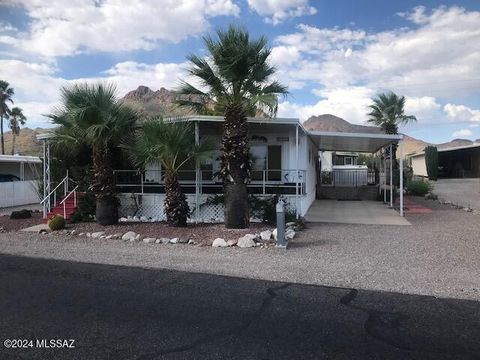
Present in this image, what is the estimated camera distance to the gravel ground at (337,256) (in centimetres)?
687

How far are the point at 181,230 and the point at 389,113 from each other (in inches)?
799

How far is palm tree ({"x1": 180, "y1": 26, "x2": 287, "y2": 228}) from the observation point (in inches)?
439

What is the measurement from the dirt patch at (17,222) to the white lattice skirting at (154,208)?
9.02ft

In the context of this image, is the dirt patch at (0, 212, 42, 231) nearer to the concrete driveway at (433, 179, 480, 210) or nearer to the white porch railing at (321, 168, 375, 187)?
the white porch railing at (321, 168, 375, 187)

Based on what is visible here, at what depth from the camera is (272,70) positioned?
11.6 meters

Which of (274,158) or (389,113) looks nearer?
(274,158)

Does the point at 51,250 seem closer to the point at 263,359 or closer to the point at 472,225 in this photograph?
the point at 263,359

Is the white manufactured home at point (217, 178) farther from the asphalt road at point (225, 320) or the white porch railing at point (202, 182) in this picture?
the asphalt road at point (225, 320)

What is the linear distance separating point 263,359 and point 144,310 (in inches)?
75.3

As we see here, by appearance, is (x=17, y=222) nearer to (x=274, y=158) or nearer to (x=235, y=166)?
(x=235, y=166)

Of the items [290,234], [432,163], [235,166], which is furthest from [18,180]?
[432,163]

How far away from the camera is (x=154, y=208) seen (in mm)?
14680

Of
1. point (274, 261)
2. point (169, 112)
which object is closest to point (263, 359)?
point (274, 261)

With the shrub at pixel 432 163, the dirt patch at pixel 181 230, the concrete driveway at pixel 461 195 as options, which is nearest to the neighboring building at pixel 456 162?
the shrub at pixel 432 163
